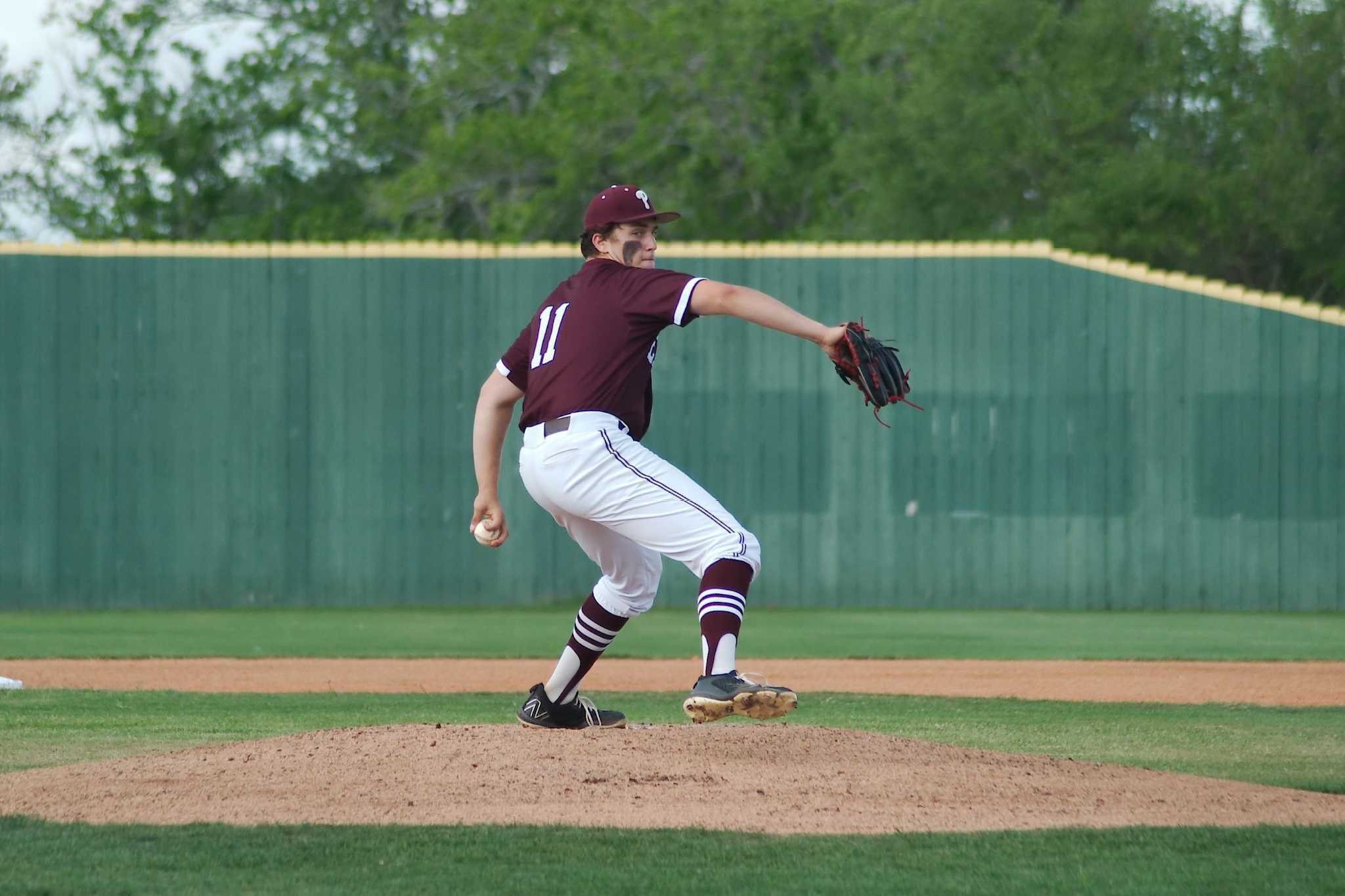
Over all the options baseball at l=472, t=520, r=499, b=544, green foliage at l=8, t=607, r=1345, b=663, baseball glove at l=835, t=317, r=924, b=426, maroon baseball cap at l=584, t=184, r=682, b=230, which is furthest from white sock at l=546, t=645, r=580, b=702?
green foliage at l=8, t=607, r=1345, b=663

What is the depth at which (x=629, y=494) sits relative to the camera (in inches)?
198

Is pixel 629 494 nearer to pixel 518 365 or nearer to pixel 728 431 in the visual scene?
pixel 518 365

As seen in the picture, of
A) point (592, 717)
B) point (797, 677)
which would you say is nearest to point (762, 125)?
point (797, 677)

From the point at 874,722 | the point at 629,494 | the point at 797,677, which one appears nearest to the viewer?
the point at 629,494

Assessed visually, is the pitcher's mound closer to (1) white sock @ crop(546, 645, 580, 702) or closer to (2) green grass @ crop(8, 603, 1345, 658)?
(1) white sock @ crop(546, 645, 580, 702)

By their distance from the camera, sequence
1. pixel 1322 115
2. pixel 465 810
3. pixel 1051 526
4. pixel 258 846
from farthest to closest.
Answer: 1. pixel 1322 115
2. pixel 1051 526
3. pixel 465 810
4. pixel 258 846

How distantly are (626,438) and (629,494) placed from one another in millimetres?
200

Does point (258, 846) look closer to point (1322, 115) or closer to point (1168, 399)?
point (1168, 399)

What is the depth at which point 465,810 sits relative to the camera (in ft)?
15.3

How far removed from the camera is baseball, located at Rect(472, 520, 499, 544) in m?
5.45

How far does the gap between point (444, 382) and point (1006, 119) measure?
483 inches

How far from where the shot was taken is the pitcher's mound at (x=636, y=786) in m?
4.61

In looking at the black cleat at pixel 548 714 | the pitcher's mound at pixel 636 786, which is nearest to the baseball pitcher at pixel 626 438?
the pitcher's mound at pixel 636 786

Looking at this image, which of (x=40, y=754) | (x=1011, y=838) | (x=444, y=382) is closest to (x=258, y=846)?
(x=1011, y=838)
